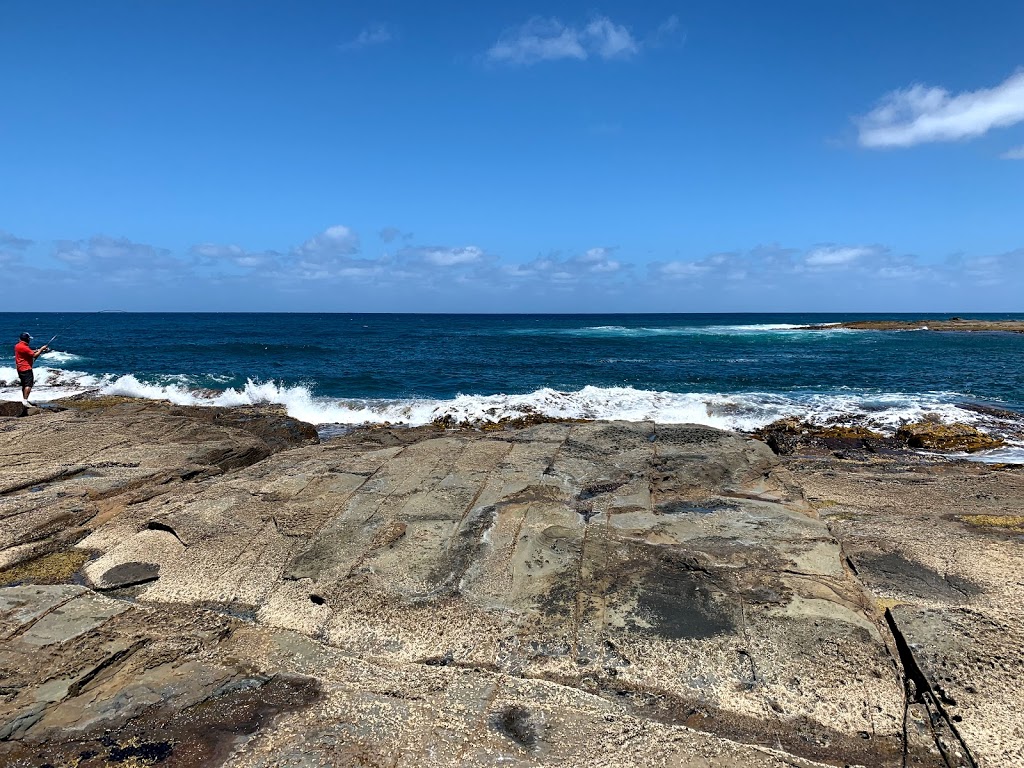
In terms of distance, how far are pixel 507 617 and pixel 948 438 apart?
40.9 feet

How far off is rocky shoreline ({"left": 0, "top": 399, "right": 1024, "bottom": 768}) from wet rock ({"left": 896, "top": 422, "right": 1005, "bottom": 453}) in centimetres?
579

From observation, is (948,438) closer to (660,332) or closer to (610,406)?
(610,406)

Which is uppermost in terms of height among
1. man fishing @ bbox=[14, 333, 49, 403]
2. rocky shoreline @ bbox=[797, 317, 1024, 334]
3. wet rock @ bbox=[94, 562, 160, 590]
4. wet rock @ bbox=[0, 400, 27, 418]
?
rocky shoreline @ bbox=[797, 317, 1024, 334]

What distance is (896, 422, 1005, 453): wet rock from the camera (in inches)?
477

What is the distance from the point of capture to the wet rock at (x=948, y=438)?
1211 cm

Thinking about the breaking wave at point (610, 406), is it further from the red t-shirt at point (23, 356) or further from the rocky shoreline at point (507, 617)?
the rocky shoreline at point (507, 617)

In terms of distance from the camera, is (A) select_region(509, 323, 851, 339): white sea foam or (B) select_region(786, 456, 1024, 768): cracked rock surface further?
(A) select_region(509, 323, 851, 339): white sea foam

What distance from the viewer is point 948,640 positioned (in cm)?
403

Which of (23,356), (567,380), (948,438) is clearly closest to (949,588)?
(948,438)

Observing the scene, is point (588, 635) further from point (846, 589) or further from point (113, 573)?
point (113, 573)

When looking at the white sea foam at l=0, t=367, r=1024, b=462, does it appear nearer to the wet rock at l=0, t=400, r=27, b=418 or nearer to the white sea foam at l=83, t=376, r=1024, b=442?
the white sea foam at l=83, t=376, r=1024, b=442

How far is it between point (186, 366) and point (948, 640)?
30343 millimetres

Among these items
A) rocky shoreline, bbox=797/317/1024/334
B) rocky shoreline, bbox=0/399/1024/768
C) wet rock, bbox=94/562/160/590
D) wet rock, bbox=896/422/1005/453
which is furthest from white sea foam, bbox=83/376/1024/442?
rocky shoreline, bbox=797/317/1024/334

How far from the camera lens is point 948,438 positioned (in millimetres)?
12398
